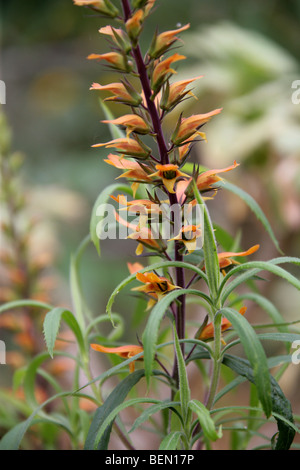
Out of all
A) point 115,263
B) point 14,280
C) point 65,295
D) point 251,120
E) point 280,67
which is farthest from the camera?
point 115,263

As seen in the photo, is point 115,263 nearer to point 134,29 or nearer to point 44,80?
point 44,80

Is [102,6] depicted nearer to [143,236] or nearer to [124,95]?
[124,95]

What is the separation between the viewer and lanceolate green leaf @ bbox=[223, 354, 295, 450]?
0.40m

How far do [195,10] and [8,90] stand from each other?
114cm

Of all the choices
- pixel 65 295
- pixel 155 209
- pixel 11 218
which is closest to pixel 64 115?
pixel 65 295

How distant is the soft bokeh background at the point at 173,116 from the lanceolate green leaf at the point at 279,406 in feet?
1.07

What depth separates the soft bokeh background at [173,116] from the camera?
1.51 meters

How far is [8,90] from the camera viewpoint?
2807mm

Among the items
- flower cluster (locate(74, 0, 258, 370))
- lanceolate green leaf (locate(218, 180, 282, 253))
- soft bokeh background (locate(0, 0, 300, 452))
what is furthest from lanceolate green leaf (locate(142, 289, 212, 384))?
soft bokeh background (locate(0, 0, 300, 452))

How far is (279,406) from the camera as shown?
402mm

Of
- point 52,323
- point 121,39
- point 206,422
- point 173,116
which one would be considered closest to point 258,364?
point 206,422

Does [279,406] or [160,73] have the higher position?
[160,73]

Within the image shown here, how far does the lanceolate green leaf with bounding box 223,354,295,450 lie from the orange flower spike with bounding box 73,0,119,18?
31 centimetres

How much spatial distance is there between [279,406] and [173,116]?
1.56 meters
